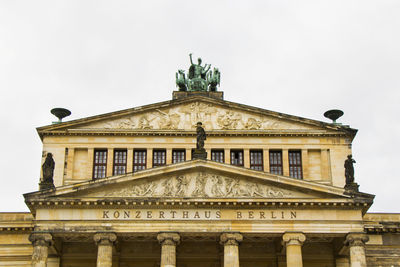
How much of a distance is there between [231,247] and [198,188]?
343 centimetres

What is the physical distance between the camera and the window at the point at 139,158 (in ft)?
126

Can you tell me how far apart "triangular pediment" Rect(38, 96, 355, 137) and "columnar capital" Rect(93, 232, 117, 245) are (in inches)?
348

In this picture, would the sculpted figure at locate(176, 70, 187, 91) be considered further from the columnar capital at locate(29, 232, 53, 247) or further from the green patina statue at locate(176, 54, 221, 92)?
the columnar capital at locate(29, 232, 53, 247)

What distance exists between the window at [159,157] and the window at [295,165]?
7525mm

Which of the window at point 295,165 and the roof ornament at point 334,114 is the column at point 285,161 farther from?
the roof ornament at point 334,114

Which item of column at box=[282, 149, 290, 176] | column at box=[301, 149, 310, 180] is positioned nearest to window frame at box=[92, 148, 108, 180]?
column at box=[282, 149, 290, 176]

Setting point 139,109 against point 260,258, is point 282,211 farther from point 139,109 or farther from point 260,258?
point 139,109

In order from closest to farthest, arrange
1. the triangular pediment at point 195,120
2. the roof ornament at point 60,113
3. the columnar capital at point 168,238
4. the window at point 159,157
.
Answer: the columnar capital at point 168,238, the window at point 159,157, the triangular pediment at point 195,120, the roof ornament at point 60,113

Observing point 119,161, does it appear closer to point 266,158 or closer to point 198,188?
point 198,188

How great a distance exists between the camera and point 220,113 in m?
39.6

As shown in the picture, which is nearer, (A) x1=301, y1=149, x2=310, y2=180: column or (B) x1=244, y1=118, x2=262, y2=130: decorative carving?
(A) x1=301, y1=149, x2=310, y2=180: column

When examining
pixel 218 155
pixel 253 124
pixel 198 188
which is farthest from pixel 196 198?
pixel 253 124

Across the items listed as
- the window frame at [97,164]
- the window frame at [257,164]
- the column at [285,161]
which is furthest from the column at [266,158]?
the window frame at [97,164]

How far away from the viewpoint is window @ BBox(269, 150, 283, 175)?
125 ft
